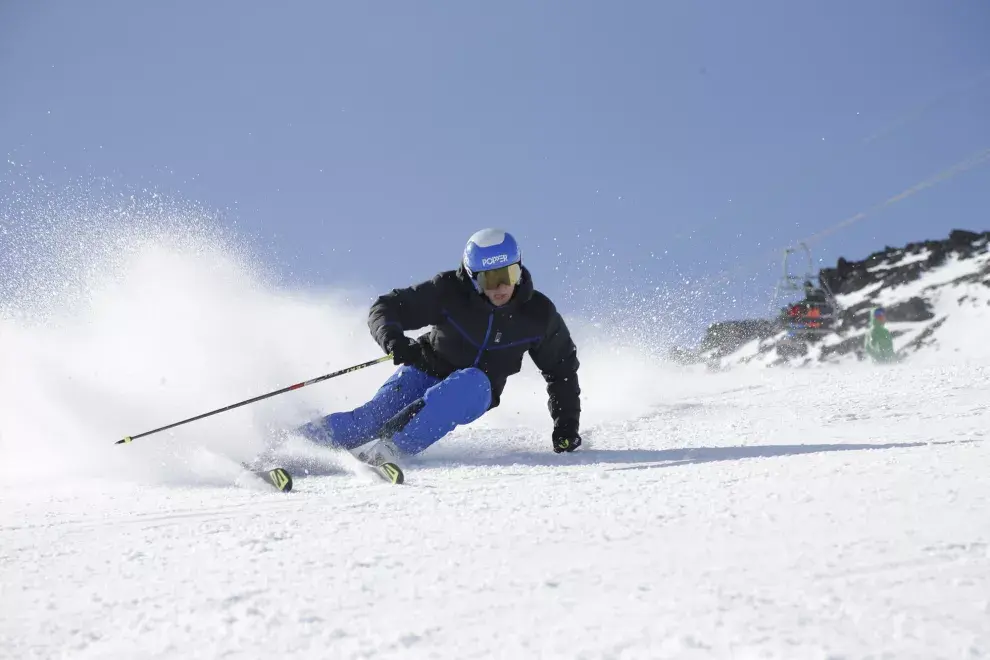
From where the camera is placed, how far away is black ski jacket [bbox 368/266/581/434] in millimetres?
4844

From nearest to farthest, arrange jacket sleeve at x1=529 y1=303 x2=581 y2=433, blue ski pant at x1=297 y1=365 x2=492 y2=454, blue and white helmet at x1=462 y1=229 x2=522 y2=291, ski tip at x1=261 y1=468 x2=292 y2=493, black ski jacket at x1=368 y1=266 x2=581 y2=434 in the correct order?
1. ski tip at x1=261 y1=468 x2=292 y2=493
2. blue ski pant at x1=297 y1=365 x2=492 y2=454
3. blue and white helmet at x1=462 y1=229 x2=522 y2=291
4. black ski jacket at x1=368 y1=266 x2=581 y2=434
5. jacket sleeve at x1=529 y1=303 x2=581 y2=433

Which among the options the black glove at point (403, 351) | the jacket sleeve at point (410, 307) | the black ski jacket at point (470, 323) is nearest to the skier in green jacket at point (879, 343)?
the black ski jacket at point (470, 323)

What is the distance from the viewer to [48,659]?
1366 millimetres

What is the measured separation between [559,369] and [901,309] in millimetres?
37057

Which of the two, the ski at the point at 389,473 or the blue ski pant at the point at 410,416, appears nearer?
the ski at the point at 389,473

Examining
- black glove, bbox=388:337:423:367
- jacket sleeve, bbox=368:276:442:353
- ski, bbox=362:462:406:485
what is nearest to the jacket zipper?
jacket sleeve, bbox=368:276:442:353

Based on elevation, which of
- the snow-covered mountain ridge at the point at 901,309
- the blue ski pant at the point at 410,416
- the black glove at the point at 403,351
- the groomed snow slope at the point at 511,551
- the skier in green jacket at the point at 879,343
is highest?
the snow-covered mountain ridge at the point at 901,309

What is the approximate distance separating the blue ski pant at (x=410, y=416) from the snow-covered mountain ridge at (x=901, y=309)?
23213mm

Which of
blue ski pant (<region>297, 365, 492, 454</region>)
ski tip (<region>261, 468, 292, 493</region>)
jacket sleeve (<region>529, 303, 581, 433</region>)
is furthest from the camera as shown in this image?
jacket sleeve (<region>529, 303, 581, 433</region>)

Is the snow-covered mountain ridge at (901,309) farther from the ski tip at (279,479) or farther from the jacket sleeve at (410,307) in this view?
the ski tip at (279,479)

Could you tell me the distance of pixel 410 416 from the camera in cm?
451

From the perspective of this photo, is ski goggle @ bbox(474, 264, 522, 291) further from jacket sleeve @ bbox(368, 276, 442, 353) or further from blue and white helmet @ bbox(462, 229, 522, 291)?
jacket sleeve @ bbox(368, 276, 442, 353)

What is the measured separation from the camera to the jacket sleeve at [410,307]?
4.75 m

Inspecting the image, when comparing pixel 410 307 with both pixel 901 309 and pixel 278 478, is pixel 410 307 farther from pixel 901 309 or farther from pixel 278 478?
pixel 901 309
